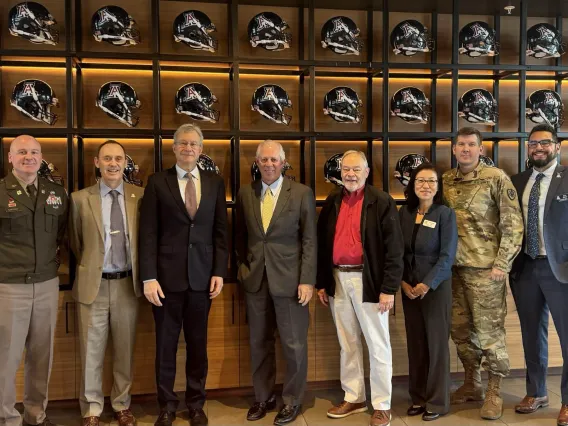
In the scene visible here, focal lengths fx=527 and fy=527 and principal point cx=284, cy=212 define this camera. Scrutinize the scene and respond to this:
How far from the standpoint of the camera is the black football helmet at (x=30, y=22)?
3.19m

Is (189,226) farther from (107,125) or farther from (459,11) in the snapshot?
(459,11)

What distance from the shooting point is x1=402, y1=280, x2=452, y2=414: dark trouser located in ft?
9.76

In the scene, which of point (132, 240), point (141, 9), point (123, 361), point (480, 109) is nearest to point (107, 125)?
point (141, 9)

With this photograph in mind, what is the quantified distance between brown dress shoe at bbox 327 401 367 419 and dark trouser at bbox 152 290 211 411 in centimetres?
78

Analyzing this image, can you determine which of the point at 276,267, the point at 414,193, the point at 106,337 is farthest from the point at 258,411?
the point at 414,193

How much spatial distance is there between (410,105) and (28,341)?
2.81 metres

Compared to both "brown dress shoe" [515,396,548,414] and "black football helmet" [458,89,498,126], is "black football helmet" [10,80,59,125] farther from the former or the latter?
"brown dress shoe" [515,396,548,414]

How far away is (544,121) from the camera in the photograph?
3.84 m

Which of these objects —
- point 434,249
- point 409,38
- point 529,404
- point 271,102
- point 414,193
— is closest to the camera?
point 434,249

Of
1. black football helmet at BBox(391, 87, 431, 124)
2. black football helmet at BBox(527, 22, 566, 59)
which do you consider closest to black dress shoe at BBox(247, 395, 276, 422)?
black football helmet at BBox(391, 87, 431, 124)

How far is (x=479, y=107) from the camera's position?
374 centimetres

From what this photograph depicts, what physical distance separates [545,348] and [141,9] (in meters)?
3.43

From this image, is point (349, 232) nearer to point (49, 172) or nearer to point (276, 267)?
point (276, 267)

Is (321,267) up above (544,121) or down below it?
below
